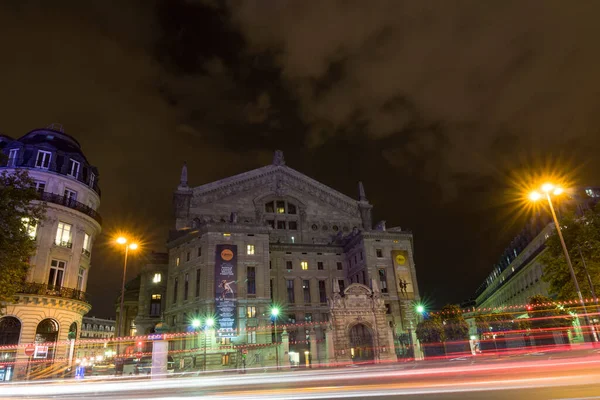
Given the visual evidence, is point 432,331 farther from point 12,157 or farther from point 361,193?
point 12,157

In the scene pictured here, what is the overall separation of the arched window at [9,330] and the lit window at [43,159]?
43.1 ft

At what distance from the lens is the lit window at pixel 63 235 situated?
114 ft

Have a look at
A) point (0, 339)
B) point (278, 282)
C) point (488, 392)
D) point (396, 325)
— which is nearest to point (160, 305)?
point (278, 282)

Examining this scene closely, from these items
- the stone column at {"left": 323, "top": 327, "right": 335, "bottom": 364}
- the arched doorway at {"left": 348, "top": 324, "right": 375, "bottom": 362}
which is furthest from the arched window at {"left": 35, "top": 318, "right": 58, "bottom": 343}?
the arched doorway at {"left": 348, "top": 324, "right": 375, "bottom": 362}

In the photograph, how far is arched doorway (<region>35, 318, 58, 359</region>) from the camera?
105 feet

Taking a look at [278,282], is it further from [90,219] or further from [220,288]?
[90,219]

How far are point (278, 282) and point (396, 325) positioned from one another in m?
17.3

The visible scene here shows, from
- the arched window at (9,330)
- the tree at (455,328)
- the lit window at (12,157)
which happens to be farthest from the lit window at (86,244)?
the tree at (455,328)

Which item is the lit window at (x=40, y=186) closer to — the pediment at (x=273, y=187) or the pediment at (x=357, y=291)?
the pediment at (x=273, y=187)

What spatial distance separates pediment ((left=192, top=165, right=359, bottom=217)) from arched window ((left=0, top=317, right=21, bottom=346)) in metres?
31.2

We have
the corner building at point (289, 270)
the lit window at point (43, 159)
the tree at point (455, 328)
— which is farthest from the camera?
the corner building at point (289, 270)

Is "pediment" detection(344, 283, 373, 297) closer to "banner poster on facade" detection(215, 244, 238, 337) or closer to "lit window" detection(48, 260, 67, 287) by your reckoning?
"banner poster on facade" detection(215, 244, 238, 337)

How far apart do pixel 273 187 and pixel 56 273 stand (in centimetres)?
3619

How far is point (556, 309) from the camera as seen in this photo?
3488 cm
